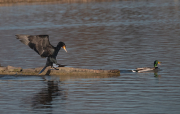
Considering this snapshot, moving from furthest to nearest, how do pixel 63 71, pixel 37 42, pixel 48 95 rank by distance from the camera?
pixel 63 71 < pixel 37 42 < pixel 48 95

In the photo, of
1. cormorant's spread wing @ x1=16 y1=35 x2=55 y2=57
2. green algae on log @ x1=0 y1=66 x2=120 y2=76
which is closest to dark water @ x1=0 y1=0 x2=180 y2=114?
green algae on log @ x1=0 y1=66 x2=120 y2=76

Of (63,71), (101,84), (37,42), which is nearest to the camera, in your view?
(101,84)

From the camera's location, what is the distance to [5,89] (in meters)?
21.3

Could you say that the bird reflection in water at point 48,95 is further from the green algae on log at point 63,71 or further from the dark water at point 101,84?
the green algae on log at point 63,71

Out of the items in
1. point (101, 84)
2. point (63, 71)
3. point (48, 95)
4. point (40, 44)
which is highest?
point (40, 44)

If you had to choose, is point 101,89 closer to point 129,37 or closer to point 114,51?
point 114,51

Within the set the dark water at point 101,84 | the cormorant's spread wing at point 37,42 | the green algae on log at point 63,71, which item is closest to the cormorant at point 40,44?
the cormorant's spread wing at point 37,42

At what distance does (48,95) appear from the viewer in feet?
65.6

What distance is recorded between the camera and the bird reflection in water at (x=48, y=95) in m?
18.3

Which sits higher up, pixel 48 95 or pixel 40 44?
pixel 40 44

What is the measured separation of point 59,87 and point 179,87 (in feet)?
18.2

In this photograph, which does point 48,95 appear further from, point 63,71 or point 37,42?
point 63,71

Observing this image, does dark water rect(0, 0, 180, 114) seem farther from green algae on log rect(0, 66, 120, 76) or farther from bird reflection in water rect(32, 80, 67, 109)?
green algae on log rect(0, 66, 120, 76)

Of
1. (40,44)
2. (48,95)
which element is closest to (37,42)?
(40,44)
